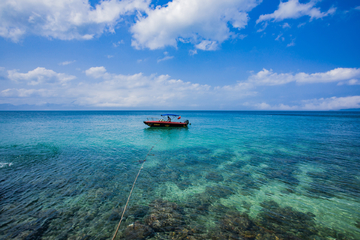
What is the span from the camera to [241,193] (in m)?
8.27

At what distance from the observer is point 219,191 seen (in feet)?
27.6

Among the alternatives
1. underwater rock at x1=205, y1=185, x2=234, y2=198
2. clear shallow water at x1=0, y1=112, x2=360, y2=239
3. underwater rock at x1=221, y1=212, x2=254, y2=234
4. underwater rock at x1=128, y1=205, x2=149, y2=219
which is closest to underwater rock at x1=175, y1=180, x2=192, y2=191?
clear shallow water at x1=0, y1=112, x2=360, y2=239

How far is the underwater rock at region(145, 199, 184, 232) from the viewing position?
19.1ft

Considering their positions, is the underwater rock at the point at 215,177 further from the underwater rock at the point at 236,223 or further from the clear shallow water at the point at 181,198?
the underwater rock at the point at 236,223

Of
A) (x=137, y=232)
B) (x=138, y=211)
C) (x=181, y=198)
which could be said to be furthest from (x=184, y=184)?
(x=137, y=232)

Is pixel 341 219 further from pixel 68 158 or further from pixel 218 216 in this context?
pixel 68 158

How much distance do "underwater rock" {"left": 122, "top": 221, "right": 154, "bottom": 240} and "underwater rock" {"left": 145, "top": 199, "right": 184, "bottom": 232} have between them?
0.22 m

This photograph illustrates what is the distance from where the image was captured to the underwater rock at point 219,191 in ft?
26.3

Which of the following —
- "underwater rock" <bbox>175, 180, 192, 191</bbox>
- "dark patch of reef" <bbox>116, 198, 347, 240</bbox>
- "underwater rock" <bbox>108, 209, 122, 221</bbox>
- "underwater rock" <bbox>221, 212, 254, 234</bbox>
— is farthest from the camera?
"underwater rock" <bbox>175, 180, 192, 191</bbox>

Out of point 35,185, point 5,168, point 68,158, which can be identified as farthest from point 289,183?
point 5,168

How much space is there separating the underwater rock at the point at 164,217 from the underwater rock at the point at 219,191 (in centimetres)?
230

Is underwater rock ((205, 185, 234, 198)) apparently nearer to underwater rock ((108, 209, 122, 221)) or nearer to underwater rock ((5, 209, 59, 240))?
underwater rock ((108, 209, 122, 221))

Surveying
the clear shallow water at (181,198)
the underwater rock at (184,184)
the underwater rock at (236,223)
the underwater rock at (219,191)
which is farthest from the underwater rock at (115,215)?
the underwater rock at (219,191)

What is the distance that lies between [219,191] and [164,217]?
11.7 feet
